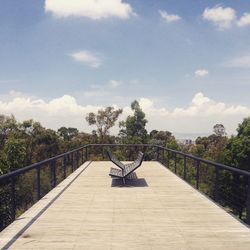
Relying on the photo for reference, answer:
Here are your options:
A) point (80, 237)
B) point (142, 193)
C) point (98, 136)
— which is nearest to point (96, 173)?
point (142, 193)

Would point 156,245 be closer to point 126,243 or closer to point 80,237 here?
point 126,243

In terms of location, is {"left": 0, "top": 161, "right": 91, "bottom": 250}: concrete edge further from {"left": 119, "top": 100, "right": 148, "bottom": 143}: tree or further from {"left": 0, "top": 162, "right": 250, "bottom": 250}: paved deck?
{"left": 119, "top": 100, "right": 148, "bottom": 143}: tree

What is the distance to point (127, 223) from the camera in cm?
671

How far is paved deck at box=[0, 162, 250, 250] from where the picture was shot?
553 centimetres

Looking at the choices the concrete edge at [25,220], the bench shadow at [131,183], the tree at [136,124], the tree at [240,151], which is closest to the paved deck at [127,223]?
the concrete edge at [25,220]

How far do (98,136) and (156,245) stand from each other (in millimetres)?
48037

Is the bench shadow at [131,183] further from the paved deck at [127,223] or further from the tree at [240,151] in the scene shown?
the tree at [240,151]

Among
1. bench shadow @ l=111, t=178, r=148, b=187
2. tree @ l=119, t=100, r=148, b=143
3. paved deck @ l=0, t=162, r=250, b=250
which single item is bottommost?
paved deck @ l=0, t=162, r=250, b=250

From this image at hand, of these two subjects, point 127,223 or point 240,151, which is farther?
point 240,151

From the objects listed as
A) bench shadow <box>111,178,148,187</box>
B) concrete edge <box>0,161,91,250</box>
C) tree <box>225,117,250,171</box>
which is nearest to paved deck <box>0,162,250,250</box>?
concrete edge <box>0,161,91,250</box>

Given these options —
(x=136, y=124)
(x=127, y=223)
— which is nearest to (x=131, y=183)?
(x=127, y=223)

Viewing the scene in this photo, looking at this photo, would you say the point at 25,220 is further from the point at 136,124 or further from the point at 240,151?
the point at 136,124

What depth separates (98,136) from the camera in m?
53.3

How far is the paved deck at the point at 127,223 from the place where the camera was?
18.1ft
